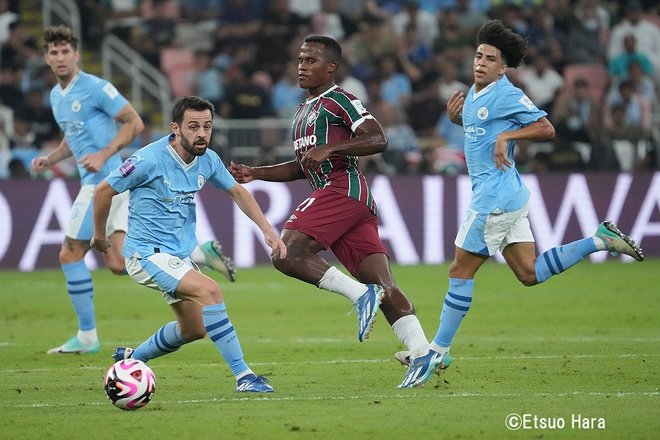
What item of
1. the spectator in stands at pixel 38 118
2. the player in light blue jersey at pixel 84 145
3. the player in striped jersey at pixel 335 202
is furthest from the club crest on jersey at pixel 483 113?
the spectator in stands at pixel 38 118

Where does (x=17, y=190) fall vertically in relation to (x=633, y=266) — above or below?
above

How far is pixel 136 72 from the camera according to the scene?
75.6 ft

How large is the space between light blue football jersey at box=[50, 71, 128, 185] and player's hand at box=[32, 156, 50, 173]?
282mm

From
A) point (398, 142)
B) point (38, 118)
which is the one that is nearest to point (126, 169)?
point (38, 118)

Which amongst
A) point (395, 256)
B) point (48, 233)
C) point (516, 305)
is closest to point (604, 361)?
point (516, 305)

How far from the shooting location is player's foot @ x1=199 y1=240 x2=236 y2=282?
11023 millimetres

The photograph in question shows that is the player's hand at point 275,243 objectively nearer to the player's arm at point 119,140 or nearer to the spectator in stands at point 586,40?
the player's arm at point 119,140

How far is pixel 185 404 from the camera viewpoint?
8164 millimetres

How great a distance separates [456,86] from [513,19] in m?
2.48

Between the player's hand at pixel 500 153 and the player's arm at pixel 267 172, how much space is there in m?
1.61

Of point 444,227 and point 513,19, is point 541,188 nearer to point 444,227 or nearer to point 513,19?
point 444,227

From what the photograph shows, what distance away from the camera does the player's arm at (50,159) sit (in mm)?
11469

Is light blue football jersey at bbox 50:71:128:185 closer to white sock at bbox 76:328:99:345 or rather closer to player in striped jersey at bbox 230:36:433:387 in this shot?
white sock at bbox 76:328:99:345

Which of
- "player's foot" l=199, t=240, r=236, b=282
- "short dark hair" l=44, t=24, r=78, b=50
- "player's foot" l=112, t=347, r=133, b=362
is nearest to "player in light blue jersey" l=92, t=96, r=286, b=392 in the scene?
"player's foot" l=112, t=347, r=133, b=362
